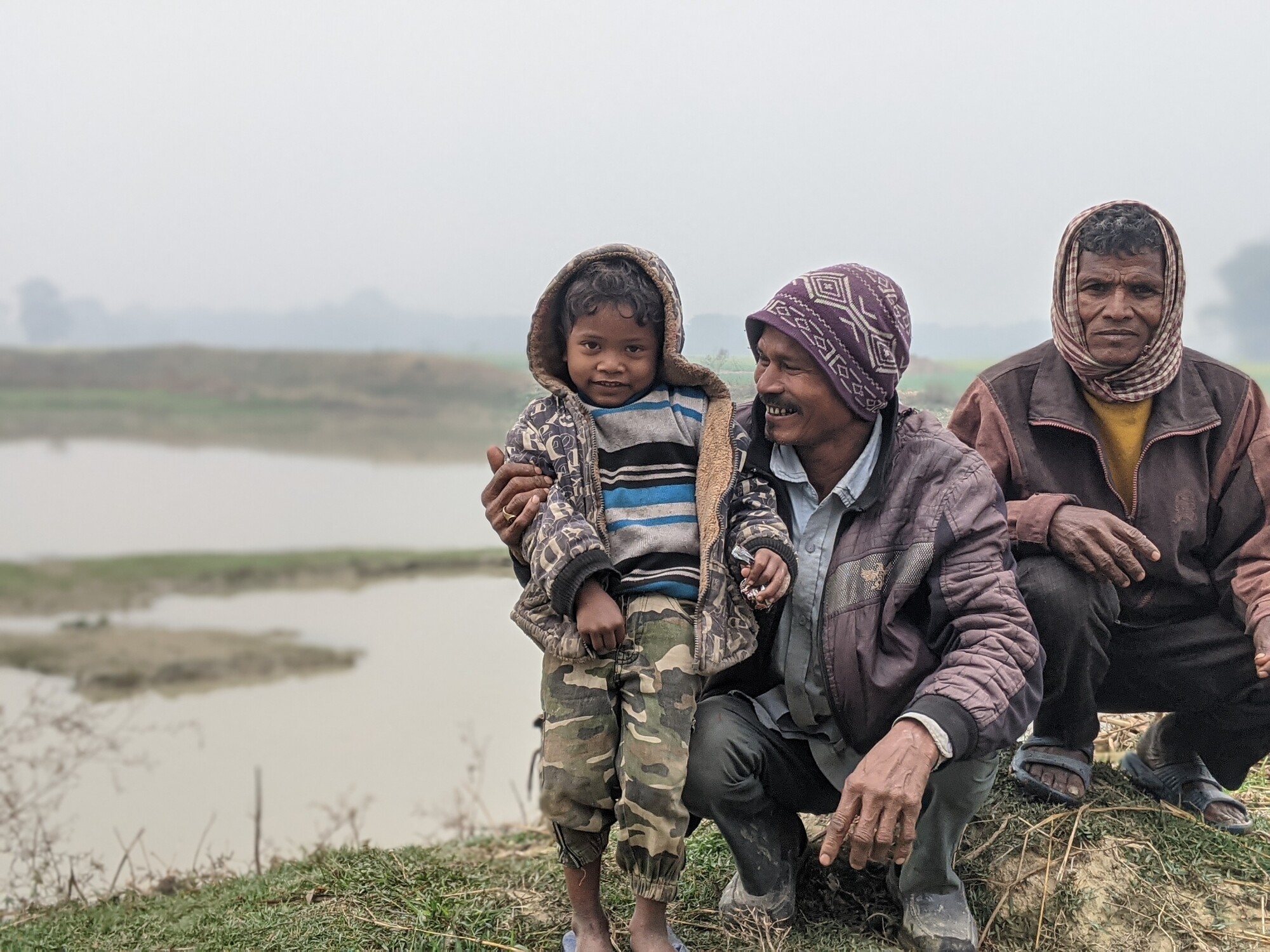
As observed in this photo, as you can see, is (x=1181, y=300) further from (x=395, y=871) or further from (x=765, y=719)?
(x=395, y=871)

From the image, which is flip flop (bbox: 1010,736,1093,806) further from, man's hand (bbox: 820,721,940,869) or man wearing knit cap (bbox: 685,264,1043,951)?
man's hand (bbox: 820,721,940,869)

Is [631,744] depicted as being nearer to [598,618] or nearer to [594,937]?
[598,618]

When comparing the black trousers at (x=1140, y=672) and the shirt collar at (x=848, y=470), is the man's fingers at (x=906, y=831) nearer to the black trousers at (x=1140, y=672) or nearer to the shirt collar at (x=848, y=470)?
the shirt collar at (x=848, y=470)

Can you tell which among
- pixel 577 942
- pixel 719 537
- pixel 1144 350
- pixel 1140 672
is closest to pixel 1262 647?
pixel 1140 672

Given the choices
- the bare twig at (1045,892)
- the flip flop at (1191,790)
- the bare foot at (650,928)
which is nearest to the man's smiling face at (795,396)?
the bare foot at (650,928)

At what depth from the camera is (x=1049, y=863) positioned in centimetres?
295

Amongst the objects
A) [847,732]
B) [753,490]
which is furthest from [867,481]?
[847,732]

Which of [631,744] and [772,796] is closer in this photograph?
[631,744]

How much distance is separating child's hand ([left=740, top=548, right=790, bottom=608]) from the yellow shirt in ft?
4.30

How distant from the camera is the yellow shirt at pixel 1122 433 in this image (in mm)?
3143

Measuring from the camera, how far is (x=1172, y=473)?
10.1 ft

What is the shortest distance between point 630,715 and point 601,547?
0.40 m

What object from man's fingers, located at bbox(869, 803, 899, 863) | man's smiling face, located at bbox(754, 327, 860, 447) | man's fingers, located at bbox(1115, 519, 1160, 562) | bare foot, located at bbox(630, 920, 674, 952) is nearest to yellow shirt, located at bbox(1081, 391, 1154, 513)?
man's fingers, located at bbox(1115, 519, 1160, 562)

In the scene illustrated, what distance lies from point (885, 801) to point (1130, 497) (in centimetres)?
144
